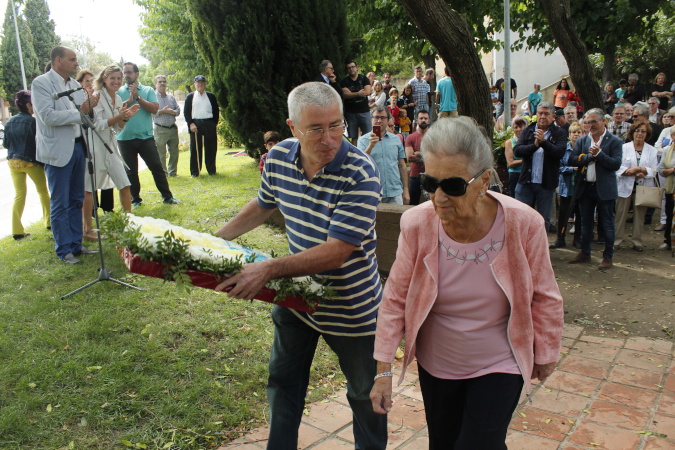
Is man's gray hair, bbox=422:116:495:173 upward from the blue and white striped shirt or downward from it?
upward

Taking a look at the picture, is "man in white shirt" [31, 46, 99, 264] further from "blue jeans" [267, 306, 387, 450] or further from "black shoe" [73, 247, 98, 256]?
"blue jeans" [267, 306, 387, 450]

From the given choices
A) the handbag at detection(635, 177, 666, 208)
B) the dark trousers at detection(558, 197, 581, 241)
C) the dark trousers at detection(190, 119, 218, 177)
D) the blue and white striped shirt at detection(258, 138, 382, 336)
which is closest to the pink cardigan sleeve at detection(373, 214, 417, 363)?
the blue and white striped shirt at detection(258, 138, 382, 336)

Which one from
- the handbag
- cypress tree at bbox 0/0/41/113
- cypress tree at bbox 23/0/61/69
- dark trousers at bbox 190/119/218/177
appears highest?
cypress tree at bbox 23/0/61/69

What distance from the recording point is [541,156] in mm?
8977

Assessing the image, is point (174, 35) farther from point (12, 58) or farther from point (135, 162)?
point (12, 58)

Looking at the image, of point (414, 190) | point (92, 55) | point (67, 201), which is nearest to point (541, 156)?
point (414, 190)

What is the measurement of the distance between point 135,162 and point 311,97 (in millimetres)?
7777

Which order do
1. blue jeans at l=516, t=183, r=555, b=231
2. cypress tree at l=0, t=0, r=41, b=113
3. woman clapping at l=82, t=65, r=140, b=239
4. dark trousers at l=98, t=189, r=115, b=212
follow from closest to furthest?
woman clapping at l=82, t=65, r=140, b=239 < dark trousers at l=98, t=189, r=115, b=212 < blue jeans at l=516, t=183, r=555, b=231 < cypress tree at l=0, t=0, r=41, b=113

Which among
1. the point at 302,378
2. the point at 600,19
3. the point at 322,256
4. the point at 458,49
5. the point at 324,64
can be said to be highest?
the point at 600,19

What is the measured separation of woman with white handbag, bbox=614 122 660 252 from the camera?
951 cm

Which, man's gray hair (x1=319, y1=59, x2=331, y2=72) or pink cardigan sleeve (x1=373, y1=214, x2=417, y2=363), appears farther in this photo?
man's gray hair (x1=319, y1=59, x2=331, y2=72)

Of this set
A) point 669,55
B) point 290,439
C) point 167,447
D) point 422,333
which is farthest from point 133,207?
point 669,55

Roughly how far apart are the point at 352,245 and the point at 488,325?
70 cm

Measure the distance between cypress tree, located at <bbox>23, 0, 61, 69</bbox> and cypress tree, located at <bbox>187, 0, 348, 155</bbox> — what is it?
5040cm
